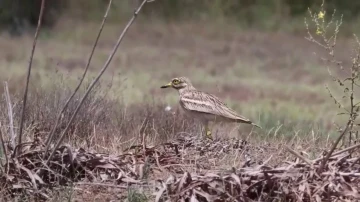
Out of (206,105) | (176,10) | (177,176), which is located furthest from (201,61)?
(177,176)

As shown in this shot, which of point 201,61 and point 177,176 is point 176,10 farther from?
point 177,176

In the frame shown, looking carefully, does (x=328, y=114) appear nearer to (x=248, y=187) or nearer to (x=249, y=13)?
(x=249, y=13)

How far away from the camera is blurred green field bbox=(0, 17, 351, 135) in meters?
16.2

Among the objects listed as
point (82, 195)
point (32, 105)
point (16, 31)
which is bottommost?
point (82, 195)

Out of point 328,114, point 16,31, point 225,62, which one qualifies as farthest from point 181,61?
point 328,114

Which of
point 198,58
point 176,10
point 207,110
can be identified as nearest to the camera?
point 207,110

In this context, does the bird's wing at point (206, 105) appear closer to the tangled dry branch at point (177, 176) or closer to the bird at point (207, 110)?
the bird at point (207, 110)

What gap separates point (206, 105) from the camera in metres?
7.08

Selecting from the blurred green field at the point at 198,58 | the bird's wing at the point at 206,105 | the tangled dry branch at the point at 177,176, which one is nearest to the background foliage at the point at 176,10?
the blurred green field at the point at 198,58

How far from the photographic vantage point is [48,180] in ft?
15.3

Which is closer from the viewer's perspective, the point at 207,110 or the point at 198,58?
the point at 207,110

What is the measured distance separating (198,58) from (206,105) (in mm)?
12454

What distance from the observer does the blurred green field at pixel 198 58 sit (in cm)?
1617

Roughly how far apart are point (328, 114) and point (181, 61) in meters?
6.78
